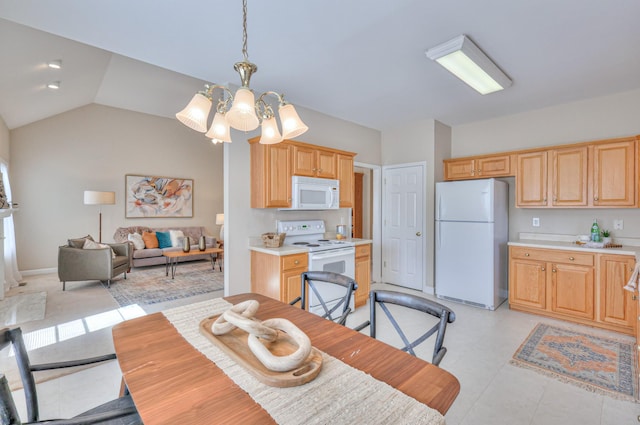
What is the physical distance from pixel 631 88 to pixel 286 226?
4.19 meters

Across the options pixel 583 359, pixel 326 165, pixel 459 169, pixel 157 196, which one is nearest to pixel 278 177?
pixel 326 165

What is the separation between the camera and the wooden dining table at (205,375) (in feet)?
2.67

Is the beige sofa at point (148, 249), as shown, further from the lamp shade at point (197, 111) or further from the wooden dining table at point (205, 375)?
the wooden dining table at point (205, 375)

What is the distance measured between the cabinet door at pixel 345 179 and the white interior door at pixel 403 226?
3.52ft

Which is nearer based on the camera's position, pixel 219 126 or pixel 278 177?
pixel 219 126

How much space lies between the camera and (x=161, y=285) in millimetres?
4883

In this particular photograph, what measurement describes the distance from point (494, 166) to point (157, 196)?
272 inches

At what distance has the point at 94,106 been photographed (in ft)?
20.3

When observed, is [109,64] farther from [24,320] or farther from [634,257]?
[634,257]

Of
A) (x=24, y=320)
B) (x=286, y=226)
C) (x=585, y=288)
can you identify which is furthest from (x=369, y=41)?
(x=24, y=320)

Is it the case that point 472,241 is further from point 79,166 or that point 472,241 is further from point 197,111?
point 79,166

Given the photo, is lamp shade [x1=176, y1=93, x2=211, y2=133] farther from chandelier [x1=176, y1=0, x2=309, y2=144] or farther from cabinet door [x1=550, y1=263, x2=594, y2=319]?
cabinet door [x1=550, y1=263, x2=594, y2=319]

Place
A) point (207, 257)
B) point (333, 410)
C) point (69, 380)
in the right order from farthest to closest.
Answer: point (207, 257), point (69, 380), point (333, 410)

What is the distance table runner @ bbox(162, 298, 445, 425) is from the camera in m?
0.79
